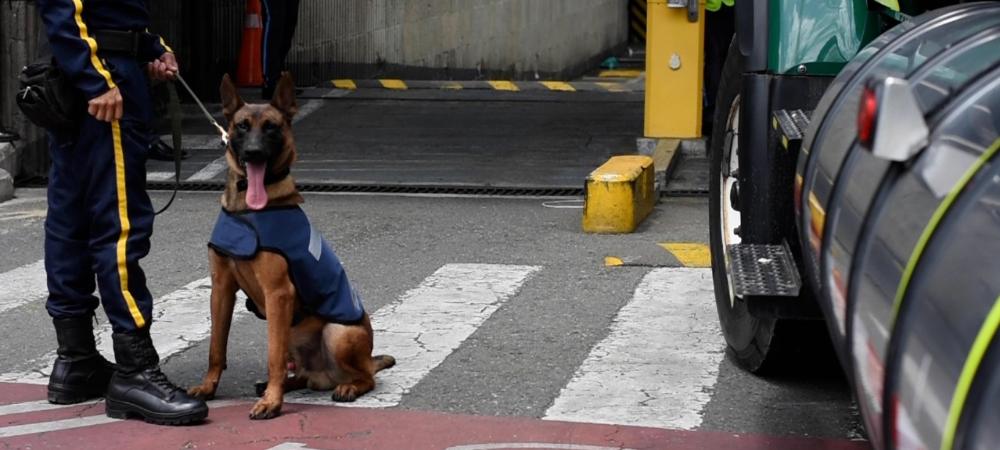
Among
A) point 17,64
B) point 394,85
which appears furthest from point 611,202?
point 394,85

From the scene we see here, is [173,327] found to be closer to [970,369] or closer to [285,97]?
[285,97]

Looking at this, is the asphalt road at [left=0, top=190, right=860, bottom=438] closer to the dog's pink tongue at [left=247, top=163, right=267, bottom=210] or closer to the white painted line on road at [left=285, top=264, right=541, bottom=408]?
the white painted line on road at [left=285, top=264, right=541, bottom=408]

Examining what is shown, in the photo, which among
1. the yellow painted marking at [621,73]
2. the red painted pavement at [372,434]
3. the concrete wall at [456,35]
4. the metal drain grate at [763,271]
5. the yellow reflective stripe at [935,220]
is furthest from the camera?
the yellow painted marking at [621,73]

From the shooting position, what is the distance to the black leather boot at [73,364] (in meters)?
5.64

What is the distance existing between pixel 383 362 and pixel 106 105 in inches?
54.5

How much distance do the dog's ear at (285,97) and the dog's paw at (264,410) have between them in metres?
0.93

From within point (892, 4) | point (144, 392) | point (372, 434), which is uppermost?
point (892, 4)

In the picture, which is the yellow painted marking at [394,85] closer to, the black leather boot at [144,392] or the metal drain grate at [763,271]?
the black leather boot at [144,392]

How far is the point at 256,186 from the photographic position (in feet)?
17.6

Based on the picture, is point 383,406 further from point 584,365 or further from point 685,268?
point 685,268

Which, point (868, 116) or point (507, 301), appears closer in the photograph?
point (868, 116)

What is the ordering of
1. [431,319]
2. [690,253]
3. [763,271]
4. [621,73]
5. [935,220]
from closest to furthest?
[935,220]
[763,271]
[431,319]
[690,253]
[621,73]

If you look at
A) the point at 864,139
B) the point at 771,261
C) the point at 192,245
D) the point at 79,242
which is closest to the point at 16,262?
the point at 192,245

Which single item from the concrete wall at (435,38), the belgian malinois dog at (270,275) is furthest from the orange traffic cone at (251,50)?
the belgian malinois dog at (270,275)
